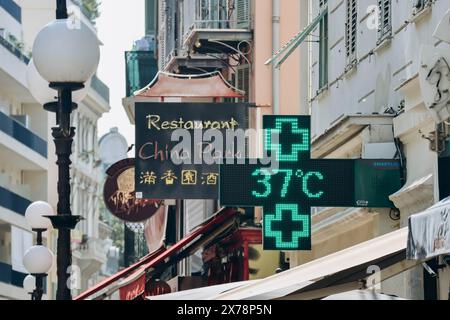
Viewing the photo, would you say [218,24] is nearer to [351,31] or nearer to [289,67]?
[289,67]

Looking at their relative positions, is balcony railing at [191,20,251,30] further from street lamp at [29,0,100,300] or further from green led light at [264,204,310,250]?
street lamp at [29,0,100,300]

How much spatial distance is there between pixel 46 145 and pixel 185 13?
30.2m

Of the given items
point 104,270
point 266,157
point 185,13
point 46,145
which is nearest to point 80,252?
point 46,145

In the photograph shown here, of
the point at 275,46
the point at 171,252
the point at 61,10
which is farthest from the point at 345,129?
the point at 275,46

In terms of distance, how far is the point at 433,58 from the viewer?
1446cm

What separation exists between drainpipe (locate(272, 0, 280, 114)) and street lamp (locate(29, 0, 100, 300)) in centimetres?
1522

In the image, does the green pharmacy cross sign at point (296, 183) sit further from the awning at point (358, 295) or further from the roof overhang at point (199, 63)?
the roof overhang at point (199, 63)

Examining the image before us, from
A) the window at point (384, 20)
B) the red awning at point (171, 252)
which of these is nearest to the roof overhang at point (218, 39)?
the red awning at point (171, 252)

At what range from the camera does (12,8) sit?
202ft

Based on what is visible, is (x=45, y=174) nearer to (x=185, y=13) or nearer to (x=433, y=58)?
(x=185, y=13)

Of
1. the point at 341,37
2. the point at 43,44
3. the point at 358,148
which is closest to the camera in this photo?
the point at 43,44

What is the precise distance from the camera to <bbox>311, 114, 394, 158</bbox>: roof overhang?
18469 mm

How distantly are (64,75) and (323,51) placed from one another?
10912 mm

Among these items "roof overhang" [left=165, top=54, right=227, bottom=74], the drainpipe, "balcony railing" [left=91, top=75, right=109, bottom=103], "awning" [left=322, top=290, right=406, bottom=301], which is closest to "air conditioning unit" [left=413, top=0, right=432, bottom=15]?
"awning" [left=322, top=290, right=406, bottom=301]
